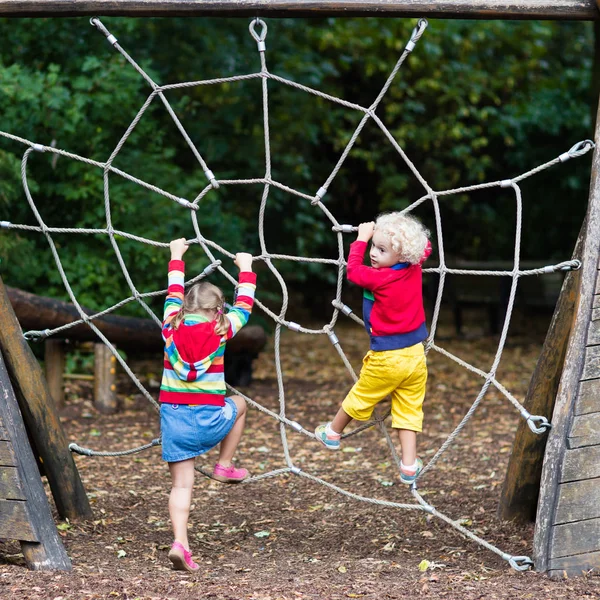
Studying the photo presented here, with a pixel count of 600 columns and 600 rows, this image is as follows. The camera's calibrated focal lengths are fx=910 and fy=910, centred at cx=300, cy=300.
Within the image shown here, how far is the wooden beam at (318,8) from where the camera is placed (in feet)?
11.3

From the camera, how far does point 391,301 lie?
132 inches

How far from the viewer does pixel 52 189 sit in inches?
279

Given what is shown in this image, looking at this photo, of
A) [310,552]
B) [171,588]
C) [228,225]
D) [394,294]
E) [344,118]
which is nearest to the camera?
[171,588]

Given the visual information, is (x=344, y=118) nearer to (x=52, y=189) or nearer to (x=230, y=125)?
(x=230, y=125)

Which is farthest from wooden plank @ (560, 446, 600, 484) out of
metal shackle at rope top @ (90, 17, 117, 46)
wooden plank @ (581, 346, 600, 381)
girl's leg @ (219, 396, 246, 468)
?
Answer: metal shackle at rope top @ (90, 17, 117, 46)

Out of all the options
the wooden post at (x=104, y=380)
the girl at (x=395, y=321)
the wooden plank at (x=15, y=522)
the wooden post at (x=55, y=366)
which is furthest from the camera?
the wooden post at (x=104, y=380)

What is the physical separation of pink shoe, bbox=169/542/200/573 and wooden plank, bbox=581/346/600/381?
1545mm

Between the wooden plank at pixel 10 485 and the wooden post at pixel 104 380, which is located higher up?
the wooden plank at pixel 10 485

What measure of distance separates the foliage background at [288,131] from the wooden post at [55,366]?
757mm

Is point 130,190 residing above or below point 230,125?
below

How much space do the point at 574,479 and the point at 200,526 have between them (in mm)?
1669

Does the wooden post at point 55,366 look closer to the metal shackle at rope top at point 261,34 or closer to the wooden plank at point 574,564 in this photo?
the metal shackle at rope top at point 261,34

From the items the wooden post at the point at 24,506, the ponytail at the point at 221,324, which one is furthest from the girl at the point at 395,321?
the wooden post at the point at 24,506

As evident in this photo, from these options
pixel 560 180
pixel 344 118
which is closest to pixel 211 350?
pixel 344 118
